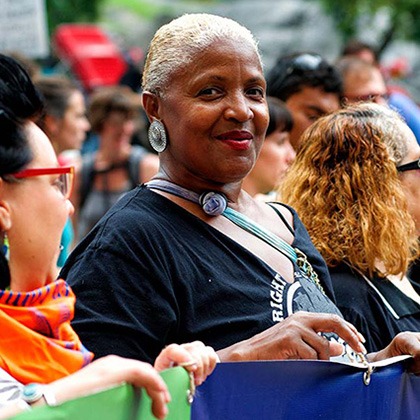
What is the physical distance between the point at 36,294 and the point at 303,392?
0.95 meters

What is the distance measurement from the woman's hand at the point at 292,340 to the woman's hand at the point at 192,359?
1.41 feet

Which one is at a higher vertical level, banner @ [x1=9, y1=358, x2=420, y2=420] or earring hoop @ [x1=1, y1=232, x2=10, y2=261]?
earring hoop @ [x1=1, y1=232, x2=10, y2=261]

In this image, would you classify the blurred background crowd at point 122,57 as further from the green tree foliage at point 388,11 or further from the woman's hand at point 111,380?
the woman's hand at point 111,380

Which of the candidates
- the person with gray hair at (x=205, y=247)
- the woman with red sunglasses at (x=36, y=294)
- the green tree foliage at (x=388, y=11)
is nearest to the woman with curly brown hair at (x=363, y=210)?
the person with gray hair at (x=205, y=247)

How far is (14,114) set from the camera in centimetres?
265

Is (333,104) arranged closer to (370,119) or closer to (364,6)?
(370,119)

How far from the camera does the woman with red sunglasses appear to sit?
2459 millimetres

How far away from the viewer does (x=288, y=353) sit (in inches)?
124

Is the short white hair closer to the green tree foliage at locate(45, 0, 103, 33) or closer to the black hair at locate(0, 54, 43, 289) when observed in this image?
the black hair at locate(0, 54, 43, 289)

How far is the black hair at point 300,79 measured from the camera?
20.6ft

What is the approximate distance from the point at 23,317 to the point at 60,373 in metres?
0.16

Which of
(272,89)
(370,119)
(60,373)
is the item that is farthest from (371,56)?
(60,373)

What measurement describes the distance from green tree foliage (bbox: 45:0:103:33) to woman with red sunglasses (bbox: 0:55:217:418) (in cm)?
1892

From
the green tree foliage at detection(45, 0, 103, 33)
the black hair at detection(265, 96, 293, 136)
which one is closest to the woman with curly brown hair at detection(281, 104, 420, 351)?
the black hair at detection(265, 96, 293, 136)
